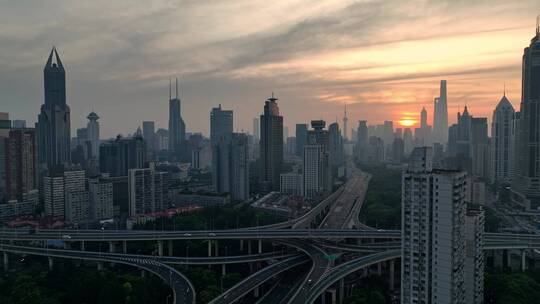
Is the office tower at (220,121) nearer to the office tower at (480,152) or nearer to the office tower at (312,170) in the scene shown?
the office tower at (312,170)

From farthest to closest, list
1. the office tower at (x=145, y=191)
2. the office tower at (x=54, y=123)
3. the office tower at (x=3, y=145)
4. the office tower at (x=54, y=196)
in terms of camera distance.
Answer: the office tower at (x=54, y=123), the office tower at (x=3, y=145), the office tower at (x=145, y=191), the office tower at (x=54, y=196)

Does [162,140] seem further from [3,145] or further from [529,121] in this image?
[529,121]

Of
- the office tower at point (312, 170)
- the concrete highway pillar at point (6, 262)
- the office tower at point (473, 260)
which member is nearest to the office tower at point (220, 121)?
the office tower at point (312, 170)

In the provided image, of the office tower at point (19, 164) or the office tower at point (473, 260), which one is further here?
the office tower at point (19, 164)

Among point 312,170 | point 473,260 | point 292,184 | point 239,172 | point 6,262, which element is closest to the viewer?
point 473,260

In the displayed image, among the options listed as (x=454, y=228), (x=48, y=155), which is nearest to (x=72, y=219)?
(x=454, y=228)

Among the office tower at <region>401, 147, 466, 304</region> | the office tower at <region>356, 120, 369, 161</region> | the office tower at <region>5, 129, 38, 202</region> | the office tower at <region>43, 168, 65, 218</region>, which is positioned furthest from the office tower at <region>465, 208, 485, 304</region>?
the office tower at <region>356, 120, 369, 161</region>

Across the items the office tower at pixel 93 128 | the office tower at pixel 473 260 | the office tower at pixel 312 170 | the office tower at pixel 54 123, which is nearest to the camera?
the office tower at pixel 473 260

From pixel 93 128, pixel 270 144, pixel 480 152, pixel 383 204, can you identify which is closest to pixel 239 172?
pixel 270 144
